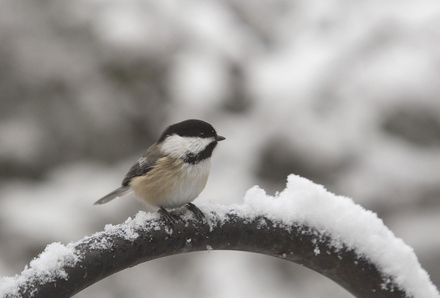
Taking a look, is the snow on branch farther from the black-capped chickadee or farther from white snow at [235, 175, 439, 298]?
the black-capped chickadee

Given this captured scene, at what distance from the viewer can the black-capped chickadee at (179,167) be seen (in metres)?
2.01

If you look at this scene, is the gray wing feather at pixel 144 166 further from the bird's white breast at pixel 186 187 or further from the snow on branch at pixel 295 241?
the snow on branch at pixel 295 241

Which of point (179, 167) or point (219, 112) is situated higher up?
point (219, 112)

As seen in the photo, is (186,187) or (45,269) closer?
(45,269)

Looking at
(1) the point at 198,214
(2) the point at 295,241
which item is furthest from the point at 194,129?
(2) the point at 295,241

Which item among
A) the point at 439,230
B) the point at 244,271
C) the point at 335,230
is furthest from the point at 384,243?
the point at 439,230

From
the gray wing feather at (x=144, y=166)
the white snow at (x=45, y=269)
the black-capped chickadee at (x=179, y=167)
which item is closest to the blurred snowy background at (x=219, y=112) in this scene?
the gray wing feather at (x=144, y=166)

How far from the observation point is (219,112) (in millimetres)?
3924

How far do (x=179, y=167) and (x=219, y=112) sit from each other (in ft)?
6.25

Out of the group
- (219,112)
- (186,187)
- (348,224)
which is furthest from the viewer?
(219,112)

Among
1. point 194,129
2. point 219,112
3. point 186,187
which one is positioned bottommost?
point 186,187

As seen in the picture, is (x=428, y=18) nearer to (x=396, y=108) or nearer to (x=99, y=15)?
(x=396, y=108)

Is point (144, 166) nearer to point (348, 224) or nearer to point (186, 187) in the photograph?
point (186, 187)

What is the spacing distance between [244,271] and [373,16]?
205 cm
